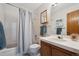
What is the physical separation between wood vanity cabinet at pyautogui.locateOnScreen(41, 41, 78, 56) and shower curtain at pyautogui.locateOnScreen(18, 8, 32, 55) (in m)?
0.22

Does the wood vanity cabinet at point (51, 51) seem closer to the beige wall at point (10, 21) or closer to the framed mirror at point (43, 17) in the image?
the framed mirror at point (43, 17)

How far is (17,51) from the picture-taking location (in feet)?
4.54

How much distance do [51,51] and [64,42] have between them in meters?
0.23

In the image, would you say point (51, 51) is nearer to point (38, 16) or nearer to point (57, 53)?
point (57, 53)

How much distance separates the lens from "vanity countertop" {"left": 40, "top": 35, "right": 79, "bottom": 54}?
1139 millimetres

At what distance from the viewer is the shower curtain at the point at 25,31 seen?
137 centimetres

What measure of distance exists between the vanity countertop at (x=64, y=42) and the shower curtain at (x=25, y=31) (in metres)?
0.21

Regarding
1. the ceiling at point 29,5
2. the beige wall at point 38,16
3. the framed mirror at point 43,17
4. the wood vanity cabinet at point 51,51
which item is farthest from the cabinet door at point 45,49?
the ceiling at point 29,5

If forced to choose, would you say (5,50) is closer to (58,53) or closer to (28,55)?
→ (28,55)

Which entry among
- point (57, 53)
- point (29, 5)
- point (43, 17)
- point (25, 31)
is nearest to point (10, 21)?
point (25, 31)

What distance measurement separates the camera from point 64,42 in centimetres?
128

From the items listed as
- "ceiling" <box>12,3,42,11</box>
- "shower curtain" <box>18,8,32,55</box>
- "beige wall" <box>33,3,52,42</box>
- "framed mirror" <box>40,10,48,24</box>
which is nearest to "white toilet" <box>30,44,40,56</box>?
"shower curtain" <box>18,8,32,55</box>

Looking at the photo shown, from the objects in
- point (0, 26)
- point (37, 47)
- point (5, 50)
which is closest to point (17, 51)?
point (5, 50)

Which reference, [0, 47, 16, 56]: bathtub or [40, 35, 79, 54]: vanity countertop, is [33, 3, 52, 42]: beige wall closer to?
[40, 35, 79, 54]: vanity countertop
